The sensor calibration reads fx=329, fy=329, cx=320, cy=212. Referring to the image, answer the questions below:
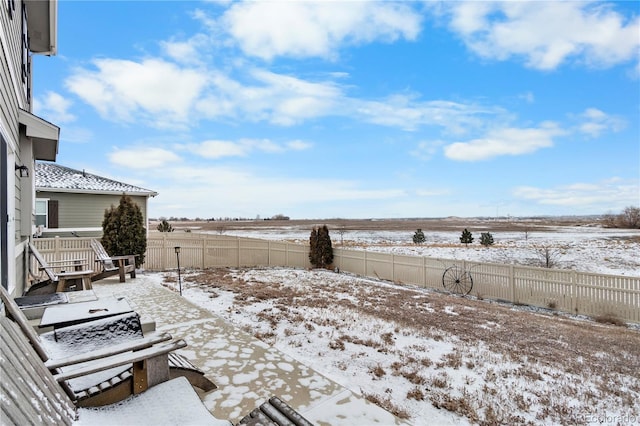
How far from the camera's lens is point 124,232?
1065 cm

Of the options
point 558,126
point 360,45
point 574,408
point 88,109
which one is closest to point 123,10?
point 88,109

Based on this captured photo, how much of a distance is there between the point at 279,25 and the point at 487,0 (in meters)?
5.00

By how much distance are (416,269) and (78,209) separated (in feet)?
43.9

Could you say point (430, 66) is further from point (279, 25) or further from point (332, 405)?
point (332, 405)

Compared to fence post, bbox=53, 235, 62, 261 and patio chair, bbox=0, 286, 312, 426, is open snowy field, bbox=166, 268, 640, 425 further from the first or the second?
fence post, bbox=53, 235, 62, 261

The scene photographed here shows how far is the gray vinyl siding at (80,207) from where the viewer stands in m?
12.9

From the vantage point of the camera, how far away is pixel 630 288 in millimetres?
7402

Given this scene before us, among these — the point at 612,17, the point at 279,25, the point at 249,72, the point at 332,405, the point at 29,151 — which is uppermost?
the point at 249,72

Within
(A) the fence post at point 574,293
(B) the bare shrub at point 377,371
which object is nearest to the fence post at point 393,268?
(A) the fence post at point 574,293

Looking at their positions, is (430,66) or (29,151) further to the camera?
(430,66)

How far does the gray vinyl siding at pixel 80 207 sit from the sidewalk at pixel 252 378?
10401 millimetres

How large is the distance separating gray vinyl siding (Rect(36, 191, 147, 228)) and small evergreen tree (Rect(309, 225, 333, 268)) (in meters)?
8.23

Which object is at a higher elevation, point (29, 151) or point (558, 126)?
point (558, 126)

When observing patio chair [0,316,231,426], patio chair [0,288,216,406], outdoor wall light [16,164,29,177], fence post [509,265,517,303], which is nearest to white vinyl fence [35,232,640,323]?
fence post [509,265,517,303]
